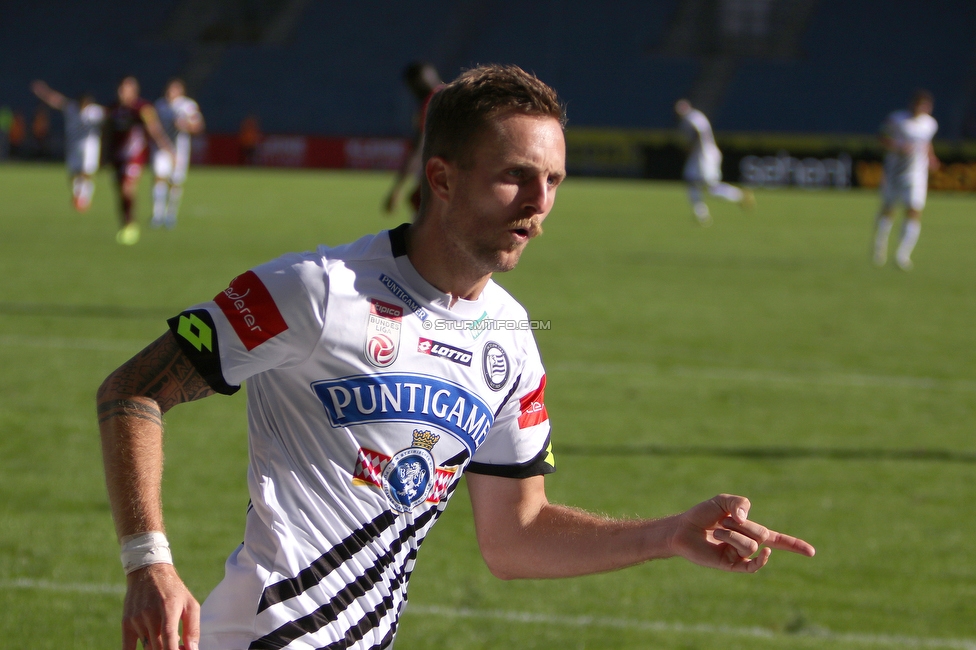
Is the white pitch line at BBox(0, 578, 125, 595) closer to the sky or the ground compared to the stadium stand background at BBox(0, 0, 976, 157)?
closer to the sky

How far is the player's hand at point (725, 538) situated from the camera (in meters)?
2.29

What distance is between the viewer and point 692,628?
428 centimetres

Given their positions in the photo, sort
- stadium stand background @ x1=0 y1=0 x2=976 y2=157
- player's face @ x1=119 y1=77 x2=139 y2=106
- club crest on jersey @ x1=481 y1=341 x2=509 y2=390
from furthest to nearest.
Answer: stadium stand background @ x1=0 y1=0 x2=976 y2=157
player's face @ x1=119 y1=77 x2=139 y2=106
club crest on jersey @ x1=481 y1=341 x2=509 y2=390

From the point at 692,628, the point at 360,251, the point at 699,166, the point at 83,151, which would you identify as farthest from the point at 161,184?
Answer: the point at 360,251

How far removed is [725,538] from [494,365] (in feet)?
2.04

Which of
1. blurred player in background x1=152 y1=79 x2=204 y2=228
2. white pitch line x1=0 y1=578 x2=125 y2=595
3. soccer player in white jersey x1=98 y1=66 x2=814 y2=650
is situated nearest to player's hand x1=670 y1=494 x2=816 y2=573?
soccer player in white jersey x1=98 y1=66 x2=814 y2=650

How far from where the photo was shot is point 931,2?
1831 inches

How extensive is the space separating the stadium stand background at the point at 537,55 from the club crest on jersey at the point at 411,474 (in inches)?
1712

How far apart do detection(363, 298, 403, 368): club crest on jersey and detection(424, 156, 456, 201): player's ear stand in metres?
0.26

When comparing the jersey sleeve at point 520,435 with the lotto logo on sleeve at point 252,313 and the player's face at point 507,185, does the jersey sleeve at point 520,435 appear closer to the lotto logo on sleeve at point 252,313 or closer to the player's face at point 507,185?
the player's face at point 507,185

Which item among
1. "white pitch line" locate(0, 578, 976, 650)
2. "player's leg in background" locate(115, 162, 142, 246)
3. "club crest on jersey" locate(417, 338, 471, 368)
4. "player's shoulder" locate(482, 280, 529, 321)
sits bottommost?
"player's leg in background" locate(115, 162, 142, 246)

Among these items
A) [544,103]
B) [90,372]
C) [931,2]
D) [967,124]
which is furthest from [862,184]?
[544,103]

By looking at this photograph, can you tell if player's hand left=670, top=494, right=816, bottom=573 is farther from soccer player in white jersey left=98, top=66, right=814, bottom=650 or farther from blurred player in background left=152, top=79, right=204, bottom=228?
blurred player in background left=152, top=79, right=204, bottom=228

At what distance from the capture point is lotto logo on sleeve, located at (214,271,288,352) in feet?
7.07
